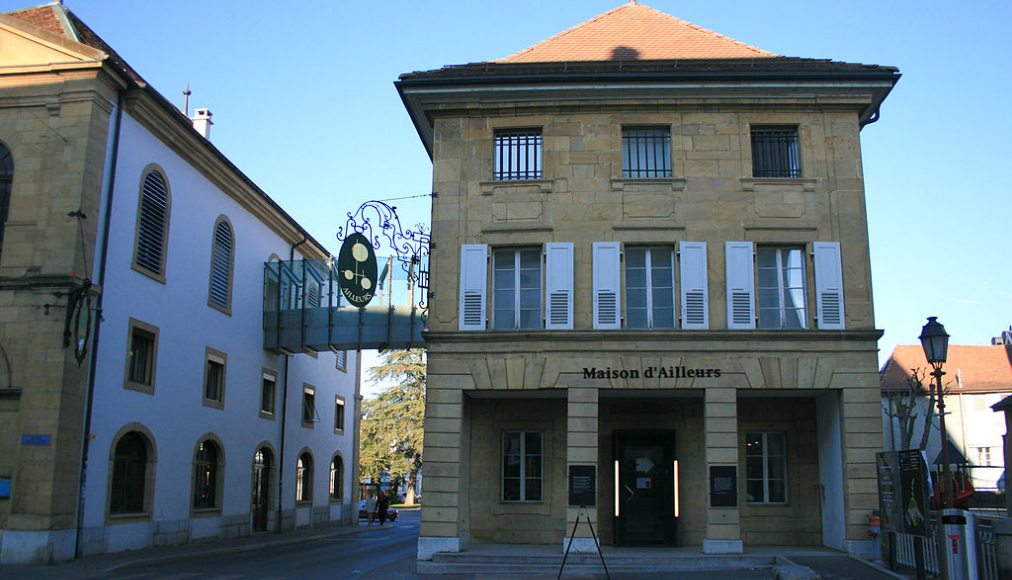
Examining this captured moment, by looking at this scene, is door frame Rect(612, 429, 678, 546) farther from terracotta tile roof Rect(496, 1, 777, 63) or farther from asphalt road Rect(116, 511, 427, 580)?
terracotta tile roof Rect(496, 1, 777, 63)

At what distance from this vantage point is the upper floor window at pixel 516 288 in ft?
60.9

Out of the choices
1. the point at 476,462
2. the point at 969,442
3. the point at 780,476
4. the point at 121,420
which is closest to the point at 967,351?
the point at 969,442

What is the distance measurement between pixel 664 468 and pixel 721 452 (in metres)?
2.00

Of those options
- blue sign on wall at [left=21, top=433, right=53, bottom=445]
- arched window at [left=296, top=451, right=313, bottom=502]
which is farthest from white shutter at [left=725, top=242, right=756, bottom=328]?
arched window at [left=296, top=451, right=313, bottom=502]

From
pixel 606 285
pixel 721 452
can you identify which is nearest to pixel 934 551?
pixel 721 452

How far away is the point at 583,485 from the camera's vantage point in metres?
17.4

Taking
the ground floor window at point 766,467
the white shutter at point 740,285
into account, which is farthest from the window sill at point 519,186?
the ground floor window at point 766,467

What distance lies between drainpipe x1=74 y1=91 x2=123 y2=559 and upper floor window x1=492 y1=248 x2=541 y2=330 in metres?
9.64

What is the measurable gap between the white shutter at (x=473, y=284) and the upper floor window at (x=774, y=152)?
600 centimetres

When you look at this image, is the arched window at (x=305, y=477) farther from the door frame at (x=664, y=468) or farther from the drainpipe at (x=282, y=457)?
the door frame at (x=664, y=468)

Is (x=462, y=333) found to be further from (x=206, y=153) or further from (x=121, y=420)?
(x=206, y=153)

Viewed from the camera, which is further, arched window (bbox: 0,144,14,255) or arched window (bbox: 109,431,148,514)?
arched window (bbox: 109,431,148,514)

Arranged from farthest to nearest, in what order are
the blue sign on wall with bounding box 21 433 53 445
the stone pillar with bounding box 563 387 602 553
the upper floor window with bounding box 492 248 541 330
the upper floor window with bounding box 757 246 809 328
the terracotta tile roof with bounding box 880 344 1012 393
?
the terracotta tile roof with bounding box 880 344 1012 393 < the blue sign on wall with bounding box 21 433 53 445 < the upper floor window with bounding box 492 248 541 330 < the upper floor window with bounding box 757 246 809 328 < the stone pillar with bounding box 563 387 602 553

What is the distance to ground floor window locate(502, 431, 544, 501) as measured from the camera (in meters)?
19.1
